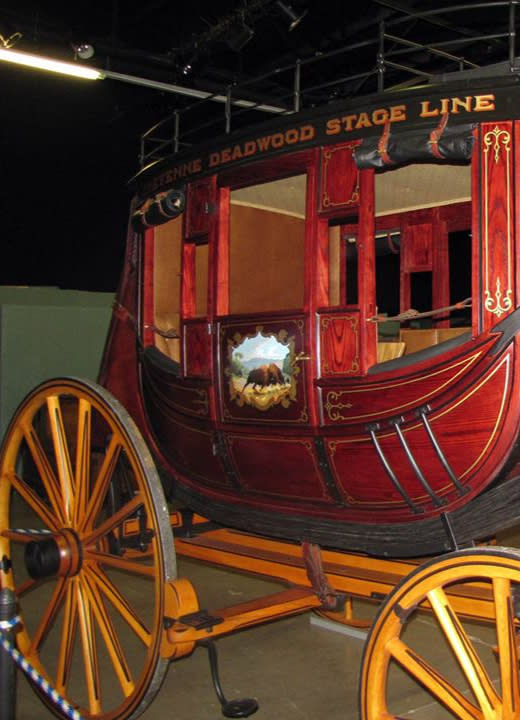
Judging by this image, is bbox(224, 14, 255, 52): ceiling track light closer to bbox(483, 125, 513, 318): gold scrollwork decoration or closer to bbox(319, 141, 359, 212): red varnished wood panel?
bbox(319, 141, 359, 212): red varnished wood panel

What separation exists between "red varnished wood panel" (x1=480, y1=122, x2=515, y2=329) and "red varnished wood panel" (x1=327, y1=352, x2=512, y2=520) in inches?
6.8

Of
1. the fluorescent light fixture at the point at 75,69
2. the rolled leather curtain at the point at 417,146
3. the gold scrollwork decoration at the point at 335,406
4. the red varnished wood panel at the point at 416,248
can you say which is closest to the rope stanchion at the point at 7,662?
the gold scrollwork decoration at the point at 335,406

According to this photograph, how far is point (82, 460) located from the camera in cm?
325

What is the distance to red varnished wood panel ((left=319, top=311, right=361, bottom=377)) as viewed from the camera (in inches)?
108

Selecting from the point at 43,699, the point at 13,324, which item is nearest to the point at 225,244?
the point at 43,699

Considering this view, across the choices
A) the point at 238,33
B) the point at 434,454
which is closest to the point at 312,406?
the point at 434,454

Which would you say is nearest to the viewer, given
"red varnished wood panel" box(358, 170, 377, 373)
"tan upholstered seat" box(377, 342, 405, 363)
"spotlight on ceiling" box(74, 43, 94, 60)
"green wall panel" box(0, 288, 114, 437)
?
"red varnished wood panel" box(358, 170, 377, 373)

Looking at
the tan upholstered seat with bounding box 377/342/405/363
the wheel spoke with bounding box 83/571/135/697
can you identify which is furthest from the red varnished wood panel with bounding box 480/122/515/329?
the wheel spoke with bounding box 83/571/135/697

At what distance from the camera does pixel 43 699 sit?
10.3 feet

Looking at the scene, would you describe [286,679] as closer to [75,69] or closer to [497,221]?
[497,221]

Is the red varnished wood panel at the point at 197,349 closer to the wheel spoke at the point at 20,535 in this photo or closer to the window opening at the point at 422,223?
the window opening at the point at 422,223

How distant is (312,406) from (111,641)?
1136 millimetres

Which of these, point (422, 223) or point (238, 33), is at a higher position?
point (238, 33)

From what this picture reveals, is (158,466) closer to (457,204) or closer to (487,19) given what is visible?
(457,204)
